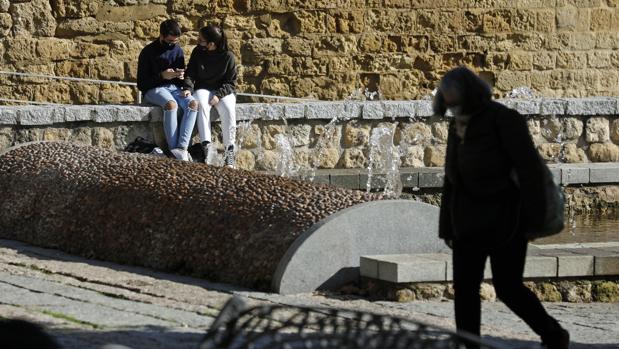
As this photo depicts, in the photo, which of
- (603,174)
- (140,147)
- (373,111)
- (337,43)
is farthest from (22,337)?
(337,43)

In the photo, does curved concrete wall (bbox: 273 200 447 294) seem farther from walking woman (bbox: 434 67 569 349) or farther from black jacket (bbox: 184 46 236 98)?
black jacket (bbox: 184 46 236 98)

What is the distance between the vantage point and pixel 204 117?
532 inches

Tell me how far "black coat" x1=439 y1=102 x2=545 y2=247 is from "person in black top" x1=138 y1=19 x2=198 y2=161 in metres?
6.33

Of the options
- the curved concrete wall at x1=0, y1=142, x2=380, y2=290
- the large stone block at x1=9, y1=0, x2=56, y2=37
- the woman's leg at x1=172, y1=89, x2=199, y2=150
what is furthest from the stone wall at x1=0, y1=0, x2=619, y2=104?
the curved concrete wall at x1=0, y1=142, x2=380, y2=290

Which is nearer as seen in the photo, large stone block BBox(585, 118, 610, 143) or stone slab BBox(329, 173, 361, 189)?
stone slab BBox(329, 173, 361, 189)

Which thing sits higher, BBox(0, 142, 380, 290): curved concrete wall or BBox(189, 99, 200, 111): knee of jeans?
→ BBox(189, 99, 200, 111): knee of jeans

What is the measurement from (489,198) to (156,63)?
24.9 ft

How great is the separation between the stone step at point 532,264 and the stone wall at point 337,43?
8.99 m

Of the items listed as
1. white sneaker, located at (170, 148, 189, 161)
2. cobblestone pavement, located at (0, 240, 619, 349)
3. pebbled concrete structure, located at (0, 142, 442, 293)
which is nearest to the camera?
cobblestone pavement, located at (0, 240, 619, 349)

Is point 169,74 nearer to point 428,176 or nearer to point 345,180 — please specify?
point 345,180

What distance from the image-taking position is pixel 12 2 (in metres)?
17.2

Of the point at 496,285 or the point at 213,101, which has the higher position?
the point at 213,101

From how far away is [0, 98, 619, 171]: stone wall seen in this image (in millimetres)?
12781

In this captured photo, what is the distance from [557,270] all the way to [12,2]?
963 cm
